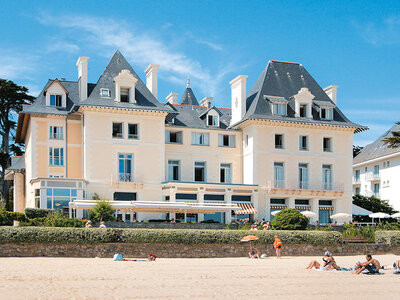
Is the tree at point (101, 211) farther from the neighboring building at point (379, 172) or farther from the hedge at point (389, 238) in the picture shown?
the neighboring building at point (379, 172)

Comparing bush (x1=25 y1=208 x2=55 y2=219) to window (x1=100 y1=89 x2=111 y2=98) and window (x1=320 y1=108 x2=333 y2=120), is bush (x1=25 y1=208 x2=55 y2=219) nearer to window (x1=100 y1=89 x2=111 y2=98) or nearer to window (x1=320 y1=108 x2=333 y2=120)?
window (x1=100 y1=89 x2=111 y2=98)

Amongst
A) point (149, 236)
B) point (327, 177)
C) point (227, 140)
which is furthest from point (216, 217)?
point (149, 236)

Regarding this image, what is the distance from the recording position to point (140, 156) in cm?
4375

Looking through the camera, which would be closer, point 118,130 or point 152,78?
point 118,130

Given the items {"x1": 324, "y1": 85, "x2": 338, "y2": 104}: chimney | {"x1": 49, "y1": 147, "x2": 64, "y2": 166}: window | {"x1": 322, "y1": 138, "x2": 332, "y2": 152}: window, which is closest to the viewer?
{"x1": 49, "y1": 147, "x2": 64, "y2": 166}: window

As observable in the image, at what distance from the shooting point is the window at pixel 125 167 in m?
43.2

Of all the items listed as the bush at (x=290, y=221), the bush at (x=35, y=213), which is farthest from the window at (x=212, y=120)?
the bush at (x=35, y=213)

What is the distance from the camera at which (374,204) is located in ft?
184

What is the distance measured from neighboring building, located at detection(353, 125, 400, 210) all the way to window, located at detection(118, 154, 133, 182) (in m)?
26.8

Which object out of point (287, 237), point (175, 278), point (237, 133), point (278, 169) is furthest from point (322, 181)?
point (175, 278)

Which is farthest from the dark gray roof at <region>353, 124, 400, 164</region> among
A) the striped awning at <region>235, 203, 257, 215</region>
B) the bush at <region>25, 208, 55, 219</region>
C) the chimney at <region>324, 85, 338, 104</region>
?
the bush at <region>25, 208, 55, 219</region>

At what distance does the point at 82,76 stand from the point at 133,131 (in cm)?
551

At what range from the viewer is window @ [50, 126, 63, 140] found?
43.5 meters

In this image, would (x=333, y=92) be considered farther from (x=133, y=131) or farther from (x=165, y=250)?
(x=165, y=250)
